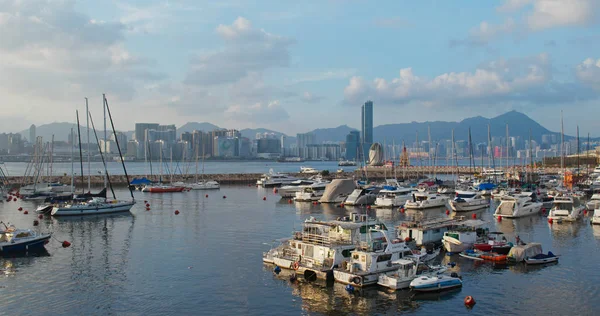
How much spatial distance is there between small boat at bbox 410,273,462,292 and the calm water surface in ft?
1.63

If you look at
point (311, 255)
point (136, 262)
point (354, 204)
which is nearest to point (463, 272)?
point (311, 255)

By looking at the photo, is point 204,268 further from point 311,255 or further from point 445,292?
point 445,292

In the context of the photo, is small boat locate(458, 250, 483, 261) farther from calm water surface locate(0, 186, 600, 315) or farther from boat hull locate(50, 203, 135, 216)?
boat hull locate(50, 203, 135, 216)

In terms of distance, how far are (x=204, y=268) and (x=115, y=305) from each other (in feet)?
23.7

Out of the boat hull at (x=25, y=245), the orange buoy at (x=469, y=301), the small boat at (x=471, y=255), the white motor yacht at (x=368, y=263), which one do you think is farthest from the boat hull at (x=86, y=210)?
the orange buoy at (x=469, y=301)

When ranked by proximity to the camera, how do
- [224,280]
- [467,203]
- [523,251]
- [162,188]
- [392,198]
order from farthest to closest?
[162,188]
[392,198]
[467,203]
[523,251]
[224,280]

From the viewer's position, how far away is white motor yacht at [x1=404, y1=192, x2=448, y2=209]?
2345 inches

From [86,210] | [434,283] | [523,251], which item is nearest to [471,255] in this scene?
[523,251]

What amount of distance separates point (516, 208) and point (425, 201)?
11.0 metres

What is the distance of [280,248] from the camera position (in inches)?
1254

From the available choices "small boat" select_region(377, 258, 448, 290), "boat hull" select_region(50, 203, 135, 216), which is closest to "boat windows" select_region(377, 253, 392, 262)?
"small boat" select_region(377, 258, 448, 290)

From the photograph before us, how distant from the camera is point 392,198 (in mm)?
62375

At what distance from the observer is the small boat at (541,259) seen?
30.8 metres

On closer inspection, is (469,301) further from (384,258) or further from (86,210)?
(86,210)
